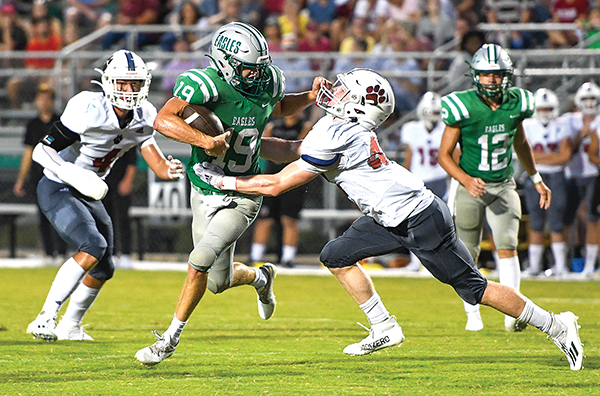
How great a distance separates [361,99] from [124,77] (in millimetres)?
1691

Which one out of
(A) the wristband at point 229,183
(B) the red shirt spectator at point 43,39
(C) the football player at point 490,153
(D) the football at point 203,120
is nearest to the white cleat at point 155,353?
(A) the wristband at point 229,183

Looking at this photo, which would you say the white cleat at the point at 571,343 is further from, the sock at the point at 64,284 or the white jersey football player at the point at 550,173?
the white jersey football player at the point at 550,173

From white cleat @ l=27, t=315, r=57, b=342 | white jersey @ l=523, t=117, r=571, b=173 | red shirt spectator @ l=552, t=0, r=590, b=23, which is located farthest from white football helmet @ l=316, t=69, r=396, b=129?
red shirt spectator @ l=552, t=0, r=590, b=23

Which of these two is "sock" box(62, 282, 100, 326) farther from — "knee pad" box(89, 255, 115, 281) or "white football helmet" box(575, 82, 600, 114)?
"white football helmet" box(575, 82, 600, 114)

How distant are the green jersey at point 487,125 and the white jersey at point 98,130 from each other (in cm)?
207

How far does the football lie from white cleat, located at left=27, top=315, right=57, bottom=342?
1668mm

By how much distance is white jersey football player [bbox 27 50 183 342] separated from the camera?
5.70 m

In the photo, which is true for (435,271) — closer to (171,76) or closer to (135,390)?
(135,390)

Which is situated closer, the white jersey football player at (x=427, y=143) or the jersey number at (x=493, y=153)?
the jersey number at (x=493, y=153)

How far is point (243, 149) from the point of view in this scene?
205 inches

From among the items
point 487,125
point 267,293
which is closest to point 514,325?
point 487,125

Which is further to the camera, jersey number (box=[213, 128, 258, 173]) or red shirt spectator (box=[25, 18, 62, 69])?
red shirt spectator (box=[25, 18, 62, 69])

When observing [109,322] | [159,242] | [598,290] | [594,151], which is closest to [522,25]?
[594,151]

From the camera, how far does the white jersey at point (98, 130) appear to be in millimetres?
5781
